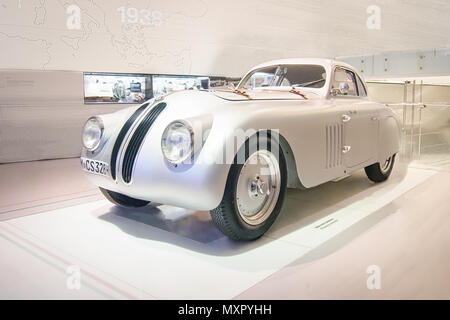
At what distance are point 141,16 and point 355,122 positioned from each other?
443cm

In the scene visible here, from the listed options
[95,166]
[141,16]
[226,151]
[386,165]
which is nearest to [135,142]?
[95,166]

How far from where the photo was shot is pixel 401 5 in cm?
1130

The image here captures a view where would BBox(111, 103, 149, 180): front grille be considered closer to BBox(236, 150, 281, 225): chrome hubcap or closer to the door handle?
BBox(236, 150, 281, 225): chrome hubcap

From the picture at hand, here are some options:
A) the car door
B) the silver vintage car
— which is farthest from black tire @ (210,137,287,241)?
the car door

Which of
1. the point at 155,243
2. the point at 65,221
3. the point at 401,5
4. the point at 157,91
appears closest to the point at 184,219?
the point at 155,243

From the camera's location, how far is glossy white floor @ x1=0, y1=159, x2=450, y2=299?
1.90 meters

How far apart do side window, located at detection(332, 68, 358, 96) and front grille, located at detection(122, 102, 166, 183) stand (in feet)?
6.06

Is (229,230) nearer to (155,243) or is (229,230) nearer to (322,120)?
(155,243)

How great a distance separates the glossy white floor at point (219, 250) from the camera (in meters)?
1.90

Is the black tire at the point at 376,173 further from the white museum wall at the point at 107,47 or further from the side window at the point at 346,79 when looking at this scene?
the white museum wall at the point at 107,47

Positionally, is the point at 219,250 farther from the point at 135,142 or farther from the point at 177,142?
the point at 135,142

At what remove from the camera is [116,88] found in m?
6.52

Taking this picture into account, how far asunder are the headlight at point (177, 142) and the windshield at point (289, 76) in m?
1.81

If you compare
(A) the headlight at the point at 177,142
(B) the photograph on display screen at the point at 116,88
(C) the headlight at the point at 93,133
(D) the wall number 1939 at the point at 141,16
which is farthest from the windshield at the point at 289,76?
(D) the wall number 1939 at the point at 141,16
